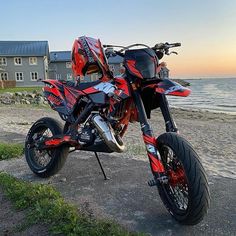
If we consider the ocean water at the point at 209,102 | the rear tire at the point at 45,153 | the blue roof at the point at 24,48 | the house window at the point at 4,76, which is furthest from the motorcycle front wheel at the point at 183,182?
the house window at the point at 4,76

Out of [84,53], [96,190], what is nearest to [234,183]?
[96,190]

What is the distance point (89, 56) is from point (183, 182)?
6.49 feet

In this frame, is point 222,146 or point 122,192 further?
point 222,146

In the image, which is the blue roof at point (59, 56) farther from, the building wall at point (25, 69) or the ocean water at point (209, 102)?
the ocean water at point (209, 102)

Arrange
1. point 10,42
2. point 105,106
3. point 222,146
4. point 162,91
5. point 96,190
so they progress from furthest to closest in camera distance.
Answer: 1. point 10,42
2. point 222,146
3. point 96,190
4. point 105,106
5. point 162,91

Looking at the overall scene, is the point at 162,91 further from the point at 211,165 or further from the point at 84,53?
the point at 211,165

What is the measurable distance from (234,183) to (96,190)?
6.07 feet

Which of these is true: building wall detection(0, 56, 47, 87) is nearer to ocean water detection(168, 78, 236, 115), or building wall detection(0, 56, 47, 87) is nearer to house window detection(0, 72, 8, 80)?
house window detection(0, 72, 8, 80)

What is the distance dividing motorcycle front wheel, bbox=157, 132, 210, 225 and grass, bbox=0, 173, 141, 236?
0.55 metres

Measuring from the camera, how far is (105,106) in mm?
4250

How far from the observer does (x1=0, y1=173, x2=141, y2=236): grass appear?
3.31 metres

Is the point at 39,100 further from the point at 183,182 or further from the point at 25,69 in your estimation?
the point at 25,69

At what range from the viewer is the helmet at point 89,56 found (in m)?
4.35

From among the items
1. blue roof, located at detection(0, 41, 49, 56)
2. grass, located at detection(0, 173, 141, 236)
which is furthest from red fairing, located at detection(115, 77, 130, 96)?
blue roof, located at detection(0, 41, 49, 56)
